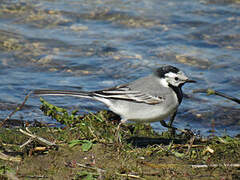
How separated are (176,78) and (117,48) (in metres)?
5.93

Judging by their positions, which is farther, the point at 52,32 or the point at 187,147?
the point at 52,32

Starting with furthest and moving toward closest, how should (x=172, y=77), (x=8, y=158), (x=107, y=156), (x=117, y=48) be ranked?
(x=117, y=48) < (x=172, y=77) < (x=107, y=156) < (x=8, y=158)

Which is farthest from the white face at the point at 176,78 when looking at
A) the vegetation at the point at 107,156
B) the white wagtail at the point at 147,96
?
the vegetation at the point at 107,156

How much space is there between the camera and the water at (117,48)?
931cm

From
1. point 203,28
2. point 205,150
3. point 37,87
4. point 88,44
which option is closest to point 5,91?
point 37,87

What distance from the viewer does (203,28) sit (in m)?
13.2

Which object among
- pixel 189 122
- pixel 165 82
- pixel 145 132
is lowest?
pixel 189 122

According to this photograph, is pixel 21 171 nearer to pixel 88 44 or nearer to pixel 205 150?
pixel 205 150

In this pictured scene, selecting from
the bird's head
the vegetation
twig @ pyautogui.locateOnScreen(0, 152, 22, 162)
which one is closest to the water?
the vegetation

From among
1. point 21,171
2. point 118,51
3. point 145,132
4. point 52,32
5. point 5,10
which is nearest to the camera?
point 21,171

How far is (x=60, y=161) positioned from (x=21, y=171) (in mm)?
522

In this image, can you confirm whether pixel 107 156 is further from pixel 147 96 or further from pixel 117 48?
pixel 117 48

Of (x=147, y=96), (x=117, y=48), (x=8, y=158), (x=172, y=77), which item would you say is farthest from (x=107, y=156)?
(x=117, y=48)

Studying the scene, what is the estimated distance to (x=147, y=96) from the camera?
6.10 m
